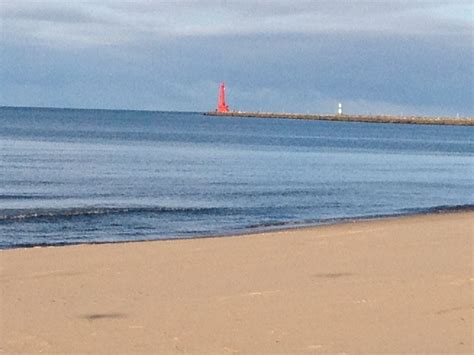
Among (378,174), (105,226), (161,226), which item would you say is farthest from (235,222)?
(378,174)

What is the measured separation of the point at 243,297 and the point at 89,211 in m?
11.6

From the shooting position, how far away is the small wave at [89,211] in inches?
722

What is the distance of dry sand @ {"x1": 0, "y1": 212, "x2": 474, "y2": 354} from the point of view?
689 cm

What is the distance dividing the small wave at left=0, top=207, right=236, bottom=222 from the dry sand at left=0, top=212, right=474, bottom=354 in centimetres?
584

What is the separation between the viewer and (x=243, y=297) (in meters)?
8.46

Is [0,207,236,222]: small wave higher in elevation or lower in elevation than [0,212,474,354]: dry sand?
lower

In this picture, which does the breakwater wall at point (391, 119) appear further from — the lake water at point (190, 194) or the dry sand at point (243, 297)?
the dry sand at point (243, 297)

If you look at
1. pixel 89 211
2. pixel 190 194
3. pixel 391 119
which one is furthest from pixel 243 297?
pixel 391 119

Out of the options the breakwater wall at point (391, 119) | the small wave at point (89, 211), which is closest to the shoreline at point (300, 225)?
the small wave at point (89, 211)

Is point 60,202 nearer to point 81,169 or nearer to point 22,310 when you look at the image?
point 81,169

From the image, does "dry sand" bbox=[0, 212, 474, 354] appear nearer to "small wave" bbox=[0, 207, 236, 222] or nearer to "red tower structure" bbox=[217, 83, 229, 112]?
"small wave" bbox=[0, 207, 236, 222]

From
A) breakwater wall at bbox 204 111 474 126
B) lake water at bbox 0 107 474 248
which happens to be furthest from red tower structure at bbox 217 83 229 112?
lake water at bbox 0 107 474 248

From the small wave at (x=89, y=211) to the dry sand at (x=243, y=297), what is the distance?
584 centimetres

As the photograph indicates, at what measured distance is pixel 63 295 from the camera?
8758mm
